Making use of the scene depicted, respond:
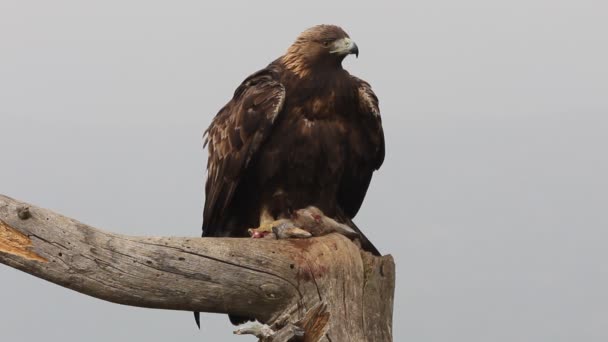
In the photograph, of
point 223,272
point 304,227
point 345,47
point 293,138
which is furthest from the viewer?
point 345,47

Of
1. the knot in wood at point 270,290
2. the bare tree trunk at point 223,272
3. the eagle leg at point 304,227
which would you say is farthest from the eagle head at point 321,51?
the knot in wood at point 270,290

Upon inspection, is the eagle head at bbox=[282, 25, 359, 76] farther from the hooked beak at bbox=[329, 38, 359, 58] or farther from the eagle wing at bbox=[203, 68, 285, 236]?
the eagle wing at bbox=[203, 68, 285, 236]

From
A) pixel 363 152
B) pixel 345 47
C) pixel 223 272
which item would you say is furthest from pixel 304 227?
pixel 345 47

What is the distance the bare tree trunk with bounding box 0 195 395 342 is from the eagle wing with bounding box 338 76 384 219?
4.48ft

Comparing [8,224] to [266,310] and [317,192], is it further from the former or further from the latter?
[317,192]

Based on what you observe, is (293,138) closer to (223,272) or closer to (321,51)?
(321,51)

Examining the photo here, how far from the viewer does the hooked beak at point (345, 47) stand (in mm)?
8031

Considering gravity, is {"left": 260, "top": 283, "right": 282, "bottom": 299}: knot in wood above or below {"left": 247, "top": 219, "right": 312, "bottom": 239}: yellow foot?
below

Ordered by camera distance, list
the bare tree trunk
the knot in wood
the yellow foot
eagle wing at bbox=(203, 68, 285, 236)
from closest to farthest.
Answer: the bare tree trunk
the knot in wood
the yellow foot
eagle wing at bbox=(203, 68, 285, 236)

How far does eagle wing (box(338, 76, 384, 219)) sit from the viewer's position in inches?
320

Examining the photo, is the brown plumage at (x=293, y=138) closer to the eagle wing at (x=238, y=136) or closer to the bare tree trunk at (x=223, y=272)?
the eagle wing at (x=238, y=136)

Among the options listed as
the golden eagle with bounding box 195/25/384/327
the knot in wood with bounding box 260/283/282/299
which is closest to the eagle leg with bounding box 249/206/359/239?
the golden eagle with bounding box 195/25/384/327

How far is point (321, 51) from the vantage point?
816 cm

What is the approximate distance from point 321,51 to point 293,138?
85 cm
